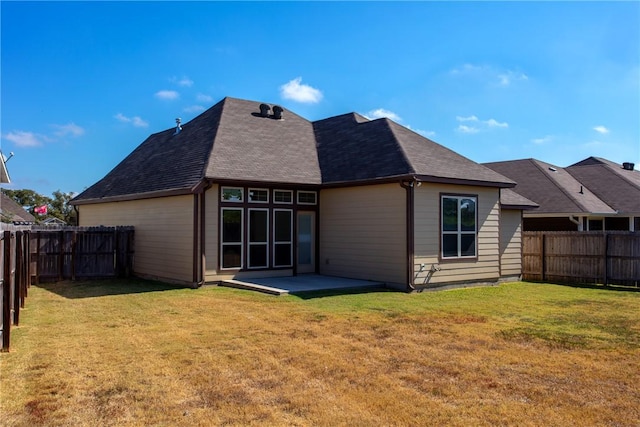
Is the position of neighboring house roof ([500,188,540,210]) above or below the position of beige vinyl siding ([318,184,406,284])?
above

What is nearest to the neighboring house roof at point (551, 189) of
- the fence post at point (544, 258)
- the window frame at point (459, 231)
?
the fence post at point (544, 258)

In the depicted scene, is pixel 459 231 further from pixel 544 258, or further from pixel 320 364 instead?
pixel 320 364

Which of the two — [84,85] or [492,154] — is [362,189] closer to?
[84,85]

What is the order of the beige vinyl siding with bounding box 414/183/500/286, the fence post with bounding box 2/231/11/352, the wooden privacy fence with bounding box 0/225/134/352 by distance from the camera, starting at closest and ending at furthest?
the fence post with bounding box 2/231/11/352 < the beige vinyl siding with bounding box 414/183/500/286 < the wooden privacy fence with bounding box 0/225/134/352

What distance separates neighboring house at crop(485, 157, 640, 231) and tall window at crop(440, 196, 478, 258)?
805cm

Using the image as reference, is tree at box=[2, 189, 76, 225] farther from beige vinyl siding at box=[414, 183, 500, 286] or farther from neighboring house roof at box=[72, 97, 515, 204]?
beige vinyl siding at box=[414, 183, 500, 286]

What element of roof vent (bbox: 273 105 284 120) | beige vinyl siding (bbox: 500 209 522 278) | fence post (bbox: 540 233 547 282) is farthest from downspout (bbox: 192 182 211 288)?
fence post (bbox: 540 233 547 282)

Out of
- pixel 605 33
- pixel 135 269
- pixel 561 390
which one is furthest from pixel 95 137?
pixel 561 390

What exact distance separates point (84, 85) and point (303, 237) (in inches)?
390

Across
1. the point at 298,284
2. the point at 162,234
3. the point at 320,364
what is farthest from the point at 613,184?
the point at 320,364

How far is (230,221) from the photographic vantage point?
44.9 feet

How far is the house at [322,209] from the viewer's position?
12938 mm

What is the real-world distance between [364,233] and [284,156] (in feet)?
13.4

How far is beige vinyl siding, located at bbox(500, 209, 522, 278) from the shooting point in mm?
15672
